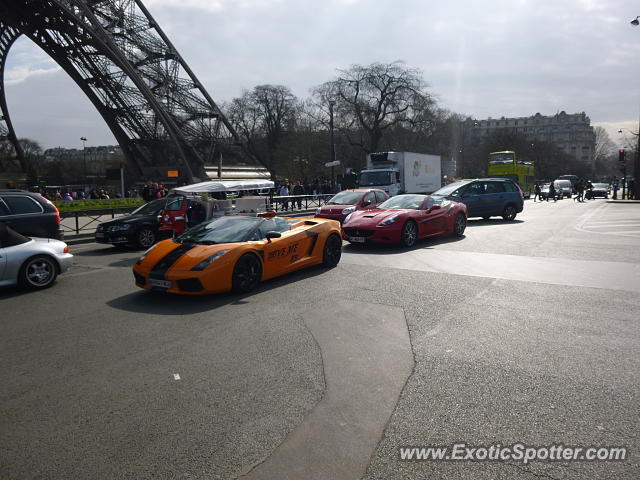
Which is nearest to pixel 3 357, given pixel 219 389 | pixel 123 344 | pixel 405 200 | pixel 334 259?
pixel 123 344

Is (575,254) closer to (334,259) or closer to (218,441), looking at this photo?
(334,259)

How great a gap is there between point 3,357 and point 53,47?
165 feet

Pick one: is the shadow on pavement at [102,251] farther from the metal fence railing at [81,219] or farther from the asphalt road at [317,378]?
the asphalt road at [317,378]

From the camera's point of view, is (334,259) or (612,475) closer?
(612,475)

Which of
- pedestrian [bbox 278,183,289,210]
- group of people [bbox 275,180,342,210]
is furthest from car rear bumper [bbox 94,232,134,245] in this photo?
group of people [bbox 275,180,342,210]

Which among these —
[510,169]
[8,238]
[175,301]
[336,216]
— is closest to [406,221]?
[336,216]

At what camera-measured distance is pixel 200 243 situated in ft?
26.1

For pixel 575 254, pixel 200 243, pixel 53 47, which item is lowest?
pixel 575 254

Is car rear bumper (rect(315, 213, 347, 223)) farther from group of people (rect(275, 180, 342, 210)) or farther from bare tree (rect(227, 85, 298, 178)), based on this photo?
bare tree (rect(227, 85, 298, 178))

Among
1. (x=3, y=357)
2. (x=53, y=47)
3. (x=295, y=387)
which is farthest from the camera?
(x=53, y=47)

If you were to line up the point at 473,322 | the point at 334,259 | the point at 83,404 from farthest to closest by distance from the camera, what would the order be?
the point at 334,259
the point at 473,322
the point at 83,404

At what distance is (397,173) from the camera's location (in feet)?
96.7

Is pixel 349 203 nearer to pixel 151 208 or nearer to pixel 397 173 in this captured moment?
pixel 151 208

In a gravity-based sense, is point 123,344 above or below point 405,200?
below
